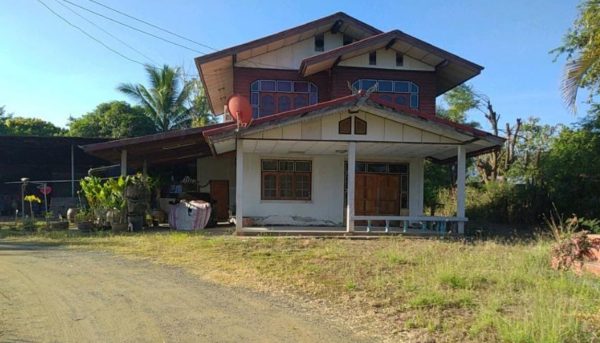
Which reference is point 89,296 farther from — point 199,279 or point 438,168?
point 438,168

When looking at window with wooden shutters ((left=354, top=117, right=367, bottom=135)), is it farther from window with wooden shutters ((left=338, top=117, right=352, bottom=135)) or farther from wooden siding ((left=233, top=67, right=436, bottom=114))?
wooden siding ((left=233, top=67, right=436, bottom=114))

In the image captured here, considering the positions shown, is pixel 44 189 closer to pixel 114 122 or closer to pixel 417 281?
pixel 114 122

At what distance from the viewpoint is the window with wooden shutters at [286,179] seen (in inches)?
680

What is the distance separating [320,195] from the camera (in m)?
17.5

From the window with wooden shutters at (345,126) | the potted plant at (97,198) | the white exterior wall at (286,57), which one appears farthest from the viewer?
the white exterior wall at (286,57)

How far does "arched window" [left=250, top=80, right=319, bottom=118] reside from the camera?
1770 cm

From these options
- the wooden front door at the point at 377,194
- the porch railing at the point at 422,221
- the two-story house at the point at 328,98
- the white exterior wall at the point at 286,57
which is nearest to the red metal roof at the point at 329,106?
the two-story house at the point at 328,98

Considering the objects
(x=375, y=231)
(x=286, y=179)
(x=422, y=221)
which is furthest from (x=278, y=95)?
(x=422, y=221)

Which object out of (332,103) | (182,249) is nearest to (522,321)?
(182,249)

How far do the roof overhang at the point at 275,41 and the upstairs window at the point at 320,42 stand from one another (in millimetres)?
199

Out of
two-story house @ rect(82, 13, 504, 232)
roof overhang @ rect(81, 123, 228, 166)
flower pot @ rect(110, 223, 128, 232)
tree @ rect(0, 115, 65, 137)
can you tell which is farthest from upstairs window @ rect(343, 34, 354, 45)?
tree @ rect(0, 115, 65, 137)

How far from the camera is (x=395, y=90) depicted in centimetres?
1788

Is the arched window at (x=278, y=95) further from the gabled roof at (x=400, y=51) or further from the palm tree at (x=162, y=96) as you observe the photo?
the palm tree at (x=162, y=96)

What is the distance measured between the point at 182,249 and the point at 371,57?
Result: 1002 centimetres
